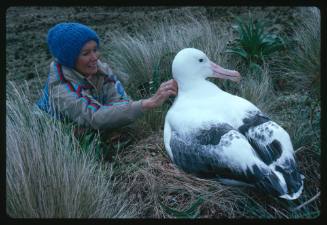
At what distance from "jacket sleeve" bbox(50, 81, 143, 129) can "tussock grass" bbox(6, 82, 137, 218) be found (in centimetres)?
29

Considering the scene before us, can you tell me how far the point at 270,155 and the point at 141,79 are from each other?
7.15ft

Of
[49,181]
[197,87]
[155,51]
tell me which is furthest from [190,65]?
[155,51]

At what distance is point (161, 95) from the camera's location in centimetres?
239

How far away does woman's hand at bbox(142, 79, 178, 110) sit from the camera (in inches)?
93.7

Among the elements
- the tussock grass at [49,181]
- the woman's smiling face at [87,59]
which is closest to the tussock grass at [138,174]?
the tussock grass at [49,181]

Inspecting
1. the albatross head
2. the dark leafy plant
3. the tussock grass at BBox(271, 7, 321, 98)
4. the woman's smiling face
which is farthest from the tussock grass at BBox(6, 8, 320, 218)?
the albatross head

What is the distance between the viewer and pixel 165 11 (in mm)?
5512

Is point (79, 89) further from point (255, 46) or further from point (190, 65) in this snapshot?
point (255, 46)

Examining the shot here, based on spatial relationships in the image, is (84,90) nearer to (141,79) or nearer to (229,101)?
(229,101)

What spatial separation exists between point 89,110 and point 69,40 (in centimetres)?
49

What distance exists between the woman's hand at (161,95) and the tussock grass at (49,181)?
1.73 ft

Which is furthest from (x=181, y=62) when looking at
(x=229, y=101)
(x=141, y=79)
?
(x=141, y=79)

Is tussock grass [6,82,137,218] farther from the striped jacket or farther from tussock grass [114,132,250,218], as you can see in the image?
the striped jacket

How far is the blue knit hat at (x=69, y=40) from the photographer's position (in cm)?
245
